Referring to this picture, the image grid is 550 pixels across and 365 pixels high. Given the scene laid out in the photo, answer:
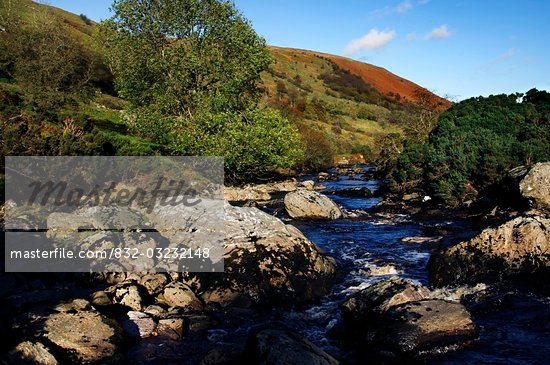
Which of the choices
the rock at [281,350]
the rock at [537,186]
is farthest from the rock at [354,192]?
the rock at [281,350]

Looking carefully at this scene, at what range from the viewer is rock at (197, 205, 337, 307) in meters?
11.4

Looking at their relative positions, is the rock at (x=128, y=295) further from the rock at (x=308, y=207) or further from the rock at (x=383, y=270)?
the rock at (x=308, y=207)

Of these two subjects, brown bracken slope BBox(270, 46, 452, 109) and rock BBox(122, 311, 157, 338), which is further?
brown bracken slope BBox(270, 46, 452, 109)

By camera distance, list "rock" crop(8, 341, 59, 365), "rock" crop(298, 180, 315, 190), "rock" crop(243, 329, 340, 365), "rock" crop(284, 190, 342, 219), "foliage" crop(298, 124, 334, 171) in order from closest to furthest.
Result: "rock" crop(243, 329, 340, 365)
"rock" crop(8, 341, 59, 365)
"rock" crop(284, 190, 342, 219)
"rock" crop(298, 180, 315, 190)
"foliage" crop(298, 124, 334, 171)

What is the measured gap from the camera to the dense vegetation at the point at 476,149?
21.8 meters

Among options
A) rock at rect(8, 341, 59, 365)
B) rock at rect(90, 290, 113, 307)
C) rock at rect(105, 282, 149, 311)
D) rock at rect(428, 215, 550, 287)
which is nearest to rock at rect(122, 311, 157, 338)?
rock at rect(105, 282, 149, 311)

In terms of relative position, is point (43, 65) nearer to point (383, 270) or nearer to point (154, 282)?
point (154, 282)

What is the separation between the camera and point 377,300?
9.94m

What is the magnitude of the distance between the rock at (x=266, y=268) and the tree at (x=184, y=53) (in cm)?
1443

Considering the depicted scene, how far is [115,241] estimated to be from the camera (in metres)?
12.9

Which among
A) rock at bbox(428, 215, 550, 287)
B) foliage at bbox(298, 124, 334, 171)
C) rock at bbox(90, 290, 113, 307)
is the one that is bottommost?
rock at bbox(90, 290, 113, 307)

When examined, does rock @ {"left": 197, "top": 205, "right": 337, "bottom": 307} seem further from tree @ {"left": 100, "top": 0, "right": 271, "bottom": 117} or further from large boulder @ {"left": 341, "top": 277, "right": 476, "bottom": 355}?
tree @ {"left": 100, "top": 0, "right": 271, "bottom": 117}

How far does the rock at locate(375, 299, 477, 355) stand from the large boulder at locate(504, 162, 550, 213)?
35.8ft

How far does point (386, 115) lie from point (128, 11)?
56.2 m
